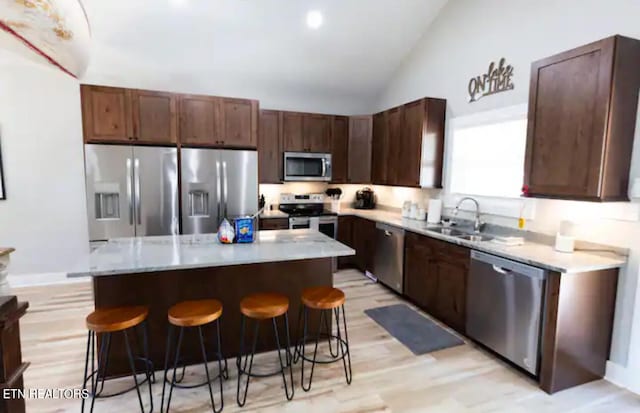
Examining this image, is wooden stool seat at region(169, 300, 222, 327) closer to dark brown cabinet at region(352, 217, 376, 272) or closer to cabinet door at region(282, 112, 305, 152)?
dark brown cabinet at region(352, 217, 376, 272)

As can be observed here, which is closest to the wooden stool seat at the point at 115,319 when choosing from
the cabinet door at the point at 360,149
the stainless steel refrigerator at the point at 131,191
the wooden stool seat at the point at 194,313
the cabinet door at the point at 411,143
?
the wooden stool seat at the point at 194,313

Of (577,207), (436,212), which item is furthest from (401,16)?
(577,207)

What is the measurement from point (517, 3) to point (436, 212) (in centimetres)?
227

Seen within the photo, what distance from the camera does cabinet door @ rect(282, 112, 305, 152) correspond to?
5043 mm

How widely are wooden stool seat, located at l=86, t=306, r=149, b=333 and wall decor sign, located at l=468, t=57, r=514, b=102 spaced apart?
12.4 feet

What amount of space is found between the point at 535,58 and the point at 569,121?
3.21ft

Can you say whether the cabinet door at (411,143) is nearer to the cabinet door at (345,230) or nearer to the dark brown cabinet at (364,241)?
the dark brown cabinet at (364,241)

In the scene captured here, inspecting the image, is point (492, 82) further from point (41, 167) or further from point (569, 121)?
point (41, 167)

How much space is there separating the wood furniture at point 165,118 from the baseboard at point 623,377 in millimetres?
4216

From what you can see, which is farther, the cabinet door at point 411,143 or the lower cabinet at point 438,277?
the cabinet door at point 411,143

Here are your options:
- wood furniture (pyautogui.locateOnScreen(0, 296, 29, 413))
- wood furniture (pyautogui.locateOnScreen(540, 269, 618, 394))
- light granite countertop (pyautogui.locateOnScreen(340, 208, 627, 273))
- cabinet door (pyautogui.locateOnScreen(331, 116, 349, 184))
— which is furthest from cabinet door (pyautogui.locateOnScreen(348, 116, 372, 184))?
wood furniture (pyautogui.locateOnScreen(0, 296, 29, 413))

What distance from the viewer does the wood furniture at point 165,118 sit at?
12.8 feet

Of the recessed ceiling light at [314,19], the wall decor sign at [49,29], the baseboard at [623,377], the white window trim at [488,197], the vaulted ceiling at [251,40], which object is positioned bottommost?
the baseboard at [623,377]

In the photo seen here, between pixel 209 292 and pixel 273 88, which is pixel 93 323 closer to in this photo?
pixel 209 292
